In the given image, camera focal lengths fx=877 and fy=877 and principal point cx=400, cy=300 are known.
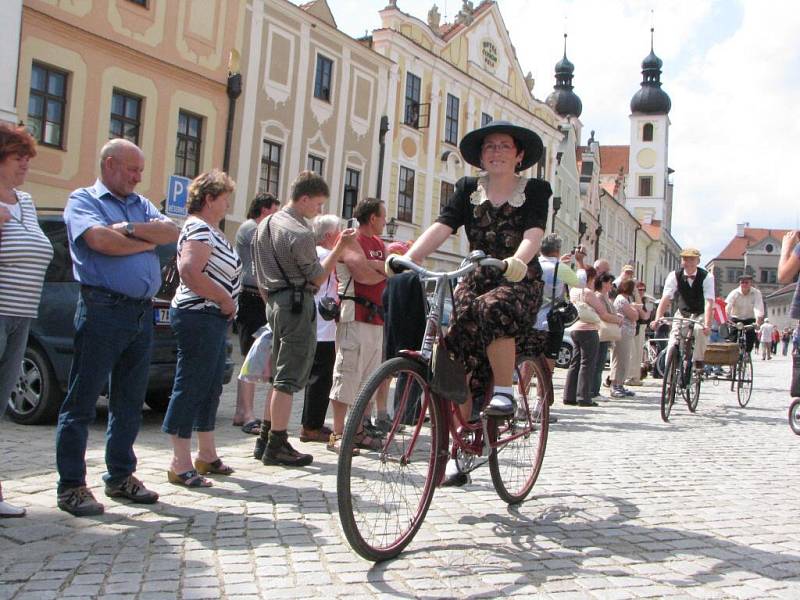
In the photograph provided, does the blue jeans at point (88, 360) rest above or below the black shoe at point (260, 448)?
above

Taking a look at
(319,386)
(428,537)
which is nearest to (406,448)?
(428,537)

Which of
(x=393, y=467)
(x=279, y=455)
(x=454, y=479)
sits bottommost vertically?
(x=279, y=455)

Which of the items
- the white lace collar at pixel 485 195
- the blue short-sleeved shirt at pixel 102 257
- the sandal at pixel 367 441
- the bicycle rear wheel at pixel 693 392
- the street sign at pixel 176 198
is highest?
the street sign at pixel 176 198

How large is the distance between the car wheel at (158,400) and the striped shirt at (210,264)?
9.76 feet

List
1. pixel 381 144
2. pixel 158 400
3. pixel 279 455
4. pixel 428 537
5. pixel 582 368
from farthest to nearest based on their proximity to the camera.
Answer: pixel 381 144
pixel 582 368
pixel 158 400
pixel 279 455
pixel 428 537

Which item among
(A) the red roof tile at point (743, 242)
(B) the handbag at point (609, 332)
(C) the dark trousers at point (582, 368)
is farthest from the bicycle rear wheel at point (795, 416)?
(A) the red roof tile at point (743, 242)

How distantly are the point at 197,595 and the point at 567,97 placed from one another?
8466 cm

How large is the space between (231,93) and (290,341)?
61.9ft

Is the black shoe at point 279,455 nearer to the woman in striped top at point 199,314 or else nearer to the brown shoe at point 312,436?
the woman in striped top at point 199,314

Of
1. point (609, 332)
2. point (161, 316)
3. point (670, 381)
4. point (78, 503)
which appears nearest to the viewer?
point (78, 503)

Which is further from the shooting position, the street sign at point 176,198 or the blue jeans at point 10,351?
the street sign at point 176,198

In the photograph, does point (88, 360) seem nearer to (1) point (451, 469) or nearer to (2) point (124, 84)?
(1) point (451, 469)

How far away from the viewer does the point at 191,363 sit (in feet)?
17.2

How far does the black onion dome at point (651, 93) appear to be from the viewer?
352 ft
